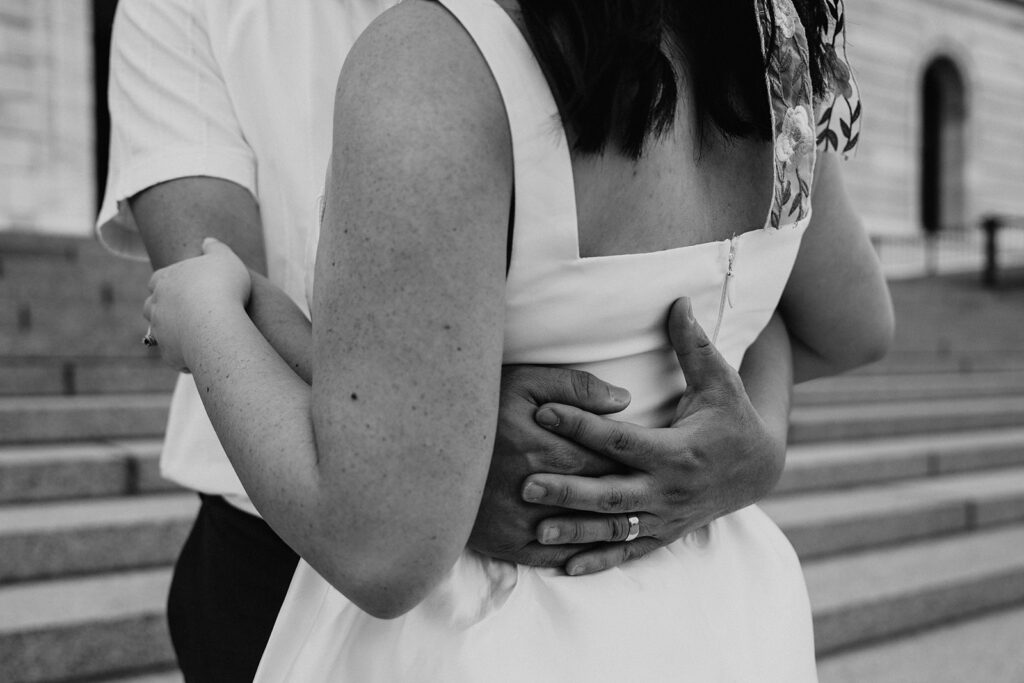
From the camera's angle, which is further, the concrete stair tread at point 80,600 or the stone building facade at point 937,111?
the stone building facade at point 937,111

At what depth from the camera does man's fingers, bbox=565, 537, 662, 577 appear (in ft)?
2.88

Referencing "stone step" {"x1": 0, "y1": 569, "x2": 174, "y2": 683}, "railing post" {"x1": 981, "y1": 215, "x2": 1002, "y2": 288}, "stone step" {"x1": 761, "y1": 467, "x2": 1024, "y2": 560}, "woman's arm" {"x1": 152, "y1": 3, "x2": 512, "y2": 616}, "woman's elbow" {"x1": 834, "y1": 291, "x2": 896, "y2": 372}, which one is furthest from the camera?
"railing post" {"x1": 981, "y1": 215, "x2": 1002, "y2": 288}

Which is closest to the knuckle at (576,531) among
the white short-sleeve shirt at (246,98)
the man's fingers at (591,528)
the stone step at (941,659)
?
the man's fingers at (591,528)

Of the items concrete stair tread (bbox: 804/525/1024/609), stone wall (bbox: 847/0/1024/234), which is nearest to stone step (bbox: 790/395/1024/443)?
concrete stair tread (bbox: 804/525/1024/609)

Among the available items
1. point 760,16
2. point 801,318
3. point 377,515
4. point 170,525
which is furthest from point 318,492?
point 170,525

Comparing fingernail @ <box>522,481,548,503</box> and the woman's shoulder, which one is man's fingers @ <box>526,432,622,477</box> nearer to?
fingernail @ <box>522,481,548,503</box>

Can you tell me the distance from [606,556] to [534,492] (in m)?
0.13

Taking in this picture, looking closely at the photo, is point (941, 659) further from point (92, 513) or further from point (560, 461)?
point (560, 461)

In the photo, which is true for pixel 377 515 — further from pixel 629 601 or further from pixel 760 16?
pixel 760 16

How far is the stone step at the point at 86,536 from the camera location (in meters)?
2.95

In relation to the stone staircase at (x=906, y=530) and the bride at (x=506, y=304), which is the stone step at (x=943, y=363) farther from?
the bride at (x=506, y=304)

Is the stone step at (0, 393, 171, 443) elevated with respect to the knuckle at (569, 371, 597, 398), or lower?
lower

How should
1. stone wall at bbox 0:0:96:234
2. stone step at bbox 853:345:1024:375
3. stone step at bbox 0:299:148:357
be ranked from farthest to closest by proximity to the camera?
1. stone wall at bbox 0:0:96:234
2. stone step at bbox 853:345:1024:375
3. stone step at bbox 0:299:148:357

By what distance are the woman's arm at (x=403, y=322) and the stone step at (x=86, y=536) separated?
2.65 meters
